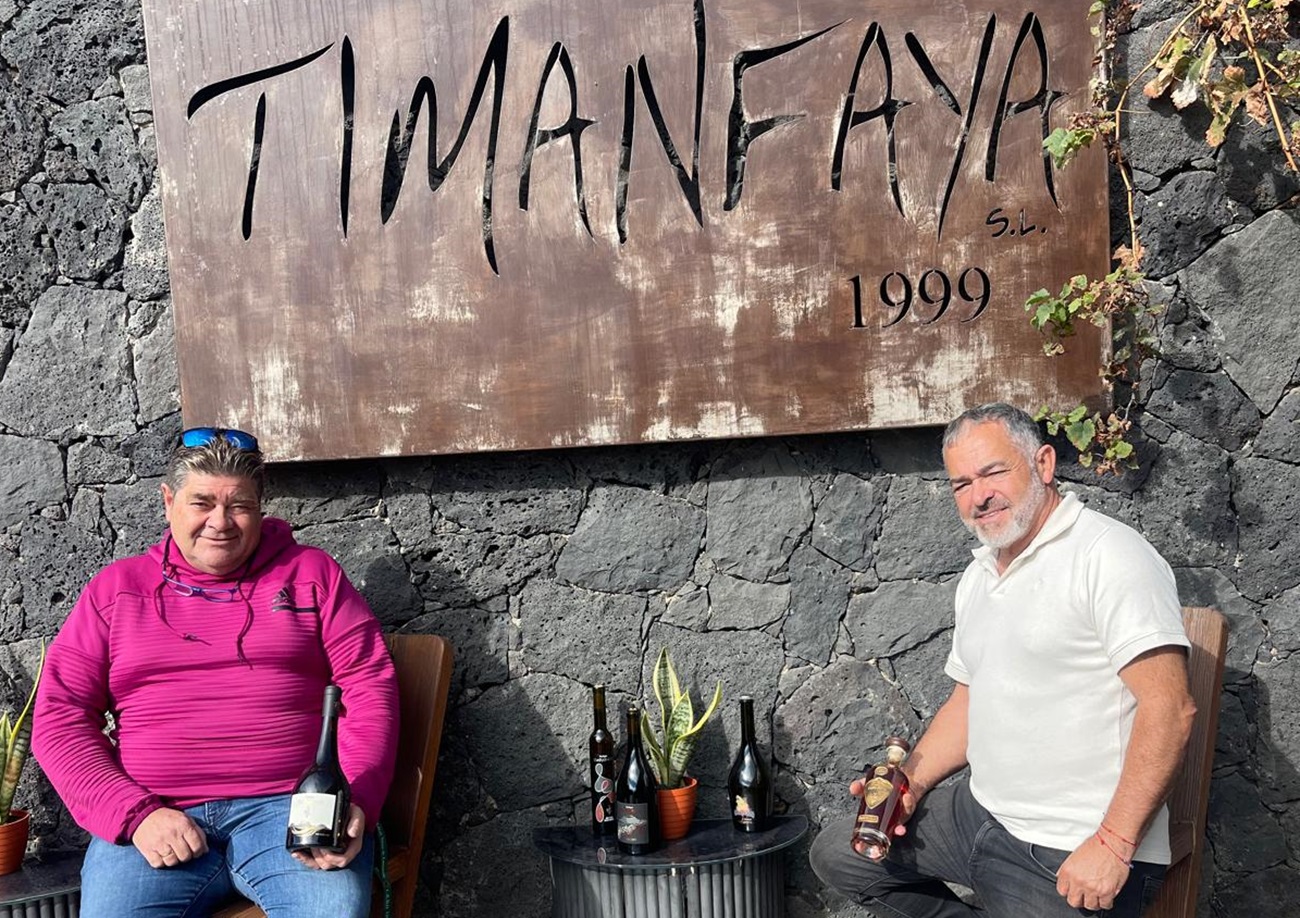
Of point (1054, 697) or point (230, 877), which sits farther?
point (230, 877)

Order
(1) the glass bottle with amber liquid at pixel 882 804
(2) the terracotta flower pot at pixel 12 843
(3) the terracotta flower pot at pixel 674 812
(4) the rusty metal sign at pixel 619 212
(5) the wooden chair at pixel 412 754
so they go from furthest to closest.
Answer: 1. (4) the rusty metal sign at pixel 619 212
2. (3) the terracotta flower pot at pixel 674 812
3. (2) the terracotta flower pot at pixel 12 843
4. (5) the wooden chair at pixel 412 754
5. (1) the glass bottle with amber liquid at pixel 882 804

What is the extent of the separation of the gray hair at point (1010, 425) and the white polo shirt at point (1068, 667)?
0.15 meters

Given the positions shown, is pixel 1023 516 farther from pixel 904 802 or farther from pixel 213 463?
pixel 213 463

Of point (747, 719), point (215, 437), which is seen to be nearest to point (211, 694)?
point (215, 437)

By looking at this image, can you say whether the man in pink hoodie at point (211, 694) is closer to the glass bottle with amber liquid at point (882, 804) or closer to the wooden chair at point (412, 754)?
the wooden chair at point (412, 754)

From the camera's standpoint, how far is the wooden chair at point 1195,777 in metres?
2.36

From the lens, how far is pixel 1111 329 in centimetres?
303

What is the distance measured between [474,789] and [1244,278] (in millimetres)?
2722

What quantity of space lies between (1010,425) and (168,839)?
2125mm

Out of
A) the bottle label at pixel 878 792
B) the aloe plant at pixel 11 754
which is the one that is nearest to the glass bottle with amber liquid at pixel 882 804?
the bottle label at pixel 878 792

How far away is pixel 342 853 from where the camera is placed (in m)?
2.37

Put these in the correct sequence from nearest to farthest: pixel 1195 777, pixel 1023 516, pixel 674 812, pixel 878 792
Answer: pixel 1023 516, pixel 1195 777, pixel 878 792, pixel 674 812

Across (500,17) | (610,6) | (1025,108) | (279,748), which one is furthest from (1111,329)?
(279,748)

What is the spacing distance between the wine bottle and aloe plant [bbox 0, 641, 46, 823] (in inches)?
59.4
